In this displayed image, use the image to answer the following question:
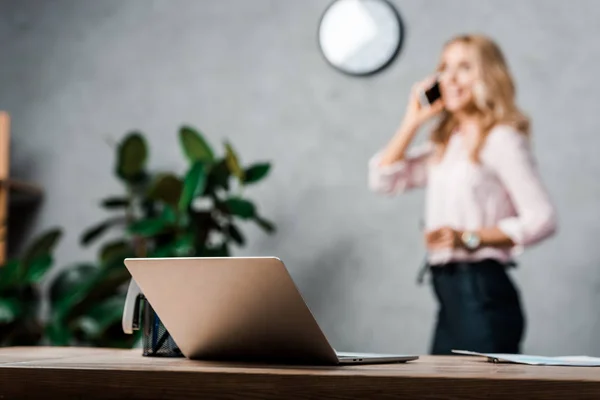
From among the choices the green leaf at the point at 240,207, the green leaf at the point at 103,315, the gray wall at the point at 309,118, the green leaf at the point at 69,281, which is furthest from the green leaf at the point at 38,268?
the green leaf at the point at 240,207

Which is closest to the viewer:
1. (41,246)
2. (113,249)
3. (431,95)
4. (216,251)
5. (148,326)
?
(148,326)

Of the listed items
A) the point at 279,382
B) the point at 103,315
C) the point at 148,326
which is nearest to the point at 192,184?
the point at 103,315

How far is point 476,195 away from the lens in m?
3.34

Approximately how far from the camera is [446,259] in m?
3.39

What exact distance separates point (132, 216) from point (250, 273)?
8.89 ft

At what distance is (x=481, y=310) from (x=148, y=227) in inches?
53.5

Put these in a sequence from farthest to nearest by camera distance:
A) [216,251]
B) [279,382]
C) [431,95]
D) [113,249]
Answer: [113,249]
[431,95]
[216,251]
[279,382]

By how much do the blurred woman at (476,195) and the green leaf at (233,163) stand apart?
661 mm

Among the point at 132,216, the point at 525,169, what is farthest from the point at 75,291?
the point at 525,169

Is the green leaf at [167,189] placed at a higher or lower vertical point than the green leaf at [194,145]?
lower

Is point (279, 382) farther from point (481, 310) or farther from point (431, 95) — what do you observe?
point (431, 95)

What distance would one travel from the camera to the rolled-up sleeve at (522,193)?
331cm

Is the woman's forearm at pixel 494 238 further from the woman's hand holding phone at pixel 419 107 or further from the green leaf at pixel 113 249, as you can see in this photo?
the green leaf at pixel 113 249

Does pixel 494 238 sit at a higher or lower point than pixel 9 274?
higher
